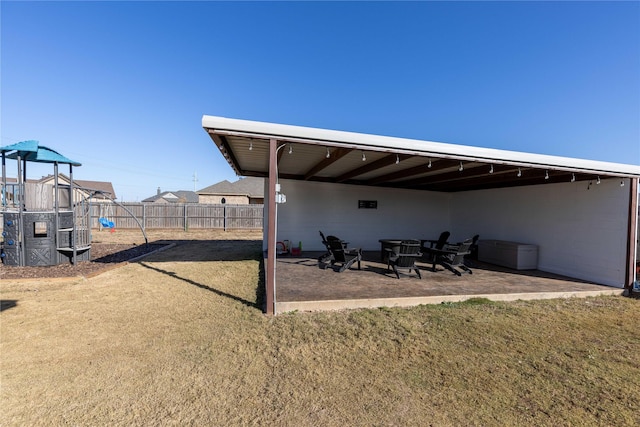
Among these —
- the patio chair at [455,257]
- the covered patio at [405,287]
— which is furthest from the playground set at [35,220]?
the patio chair at [455,257]

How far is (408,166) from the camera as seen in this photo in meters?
7.15

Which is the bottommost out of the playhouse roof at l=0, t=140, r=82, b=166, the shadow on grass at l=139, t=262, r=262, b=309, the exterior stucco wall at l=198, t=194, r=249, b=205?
the shadow on grass at l=139, t=262, r=262, b=309

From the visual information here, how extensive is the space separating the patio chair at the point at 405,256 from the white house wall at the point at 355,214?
4.20 metres

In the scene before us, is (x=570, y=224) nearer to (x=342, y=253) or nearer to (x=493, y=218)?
(x=493, y=218)

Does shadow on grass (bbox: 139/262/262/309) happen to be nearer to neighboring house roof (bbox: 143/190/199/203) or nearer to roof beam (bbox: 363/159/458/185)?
roof beam (bbox: 363/159/458/185)

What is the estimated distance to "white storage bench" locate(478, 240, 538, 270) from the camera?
24.7 feet

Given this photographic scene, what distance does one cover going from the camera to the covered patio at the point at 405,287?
4.58 metres

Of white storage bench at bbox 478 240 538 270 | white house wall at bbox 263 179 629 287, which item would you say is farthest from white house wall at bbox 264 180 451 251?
white storage bench at bbox 478 240 538 270

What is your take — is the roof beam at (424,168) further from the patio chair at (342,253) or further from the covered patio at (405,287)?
the patio chair at (342,253)

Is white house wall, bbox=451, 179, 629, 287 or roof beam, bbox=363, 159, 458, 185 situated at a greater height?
roof beam, bbox=363, 159, 458, 185

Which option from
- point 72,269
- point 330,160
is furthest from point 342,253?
point 72,269

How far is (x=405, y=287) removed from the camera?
537 centimetres

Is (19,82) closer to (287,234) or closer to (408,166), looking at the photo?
(287,234)

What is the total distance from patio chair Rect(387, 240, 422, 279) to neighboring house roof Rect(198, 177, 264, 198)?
22571 mm
